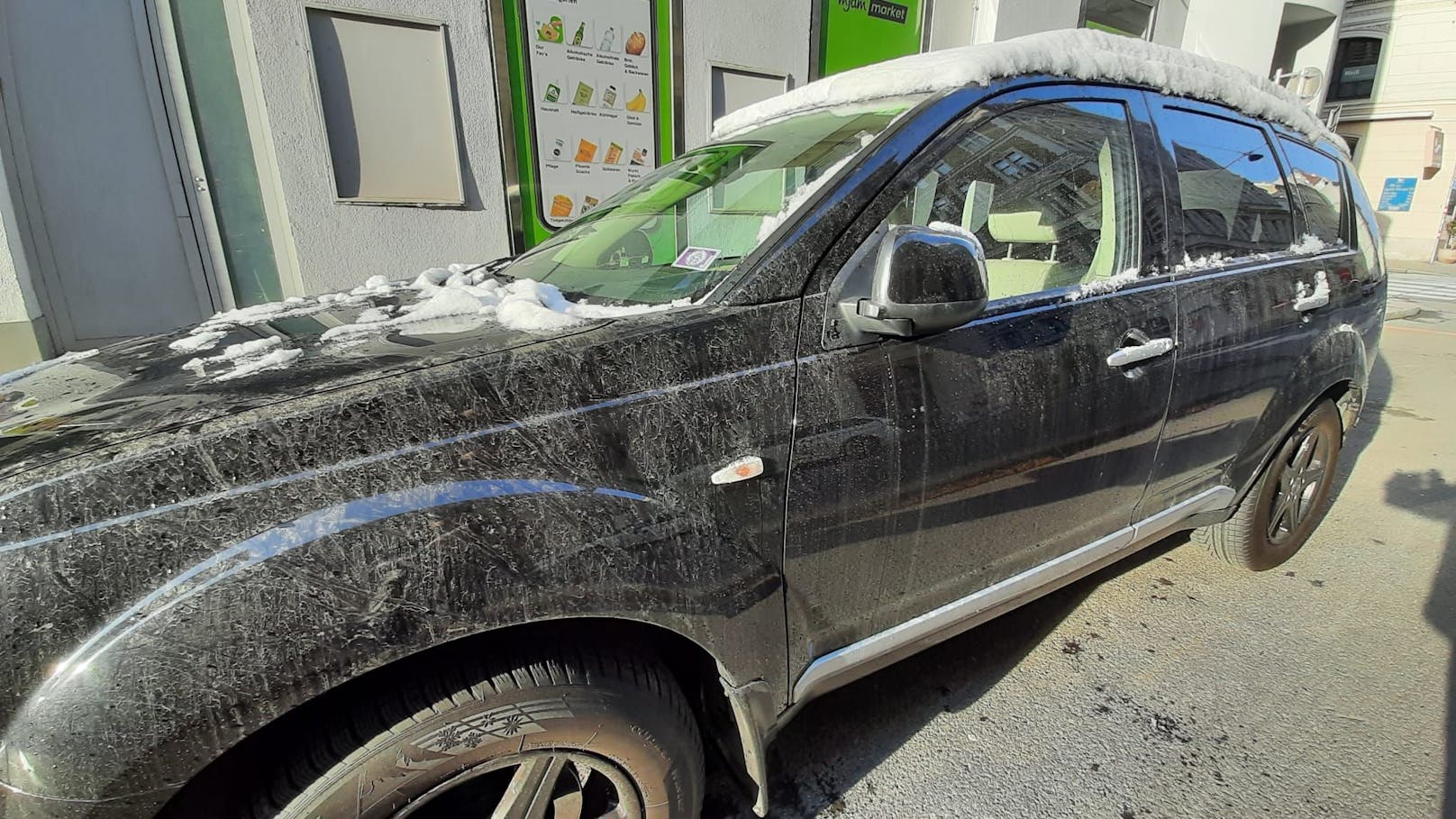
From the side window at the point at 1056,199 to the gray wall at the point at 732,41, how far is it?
4.65 m

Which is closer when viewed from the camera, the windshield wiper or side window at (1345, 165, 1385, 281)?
the windshield wiper

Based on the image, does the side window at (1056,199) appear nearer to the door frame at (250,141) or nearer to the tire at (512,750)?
the tire at (512,750)

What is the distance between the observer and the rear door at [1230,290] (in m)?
2.14

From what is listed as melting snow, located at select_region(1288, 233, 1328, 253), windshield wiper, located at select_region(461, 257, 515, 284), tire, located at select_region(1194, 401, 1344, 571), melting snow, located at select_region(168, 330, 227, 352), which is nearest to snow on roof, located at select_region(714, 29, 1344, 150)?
melting snow, located at select_region(1288, 233, 1328, 253)

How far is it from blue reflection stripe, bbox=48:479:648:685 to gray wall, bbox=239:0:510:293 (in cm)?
428

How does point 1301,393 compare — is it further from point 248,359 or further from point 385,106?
point 385,106

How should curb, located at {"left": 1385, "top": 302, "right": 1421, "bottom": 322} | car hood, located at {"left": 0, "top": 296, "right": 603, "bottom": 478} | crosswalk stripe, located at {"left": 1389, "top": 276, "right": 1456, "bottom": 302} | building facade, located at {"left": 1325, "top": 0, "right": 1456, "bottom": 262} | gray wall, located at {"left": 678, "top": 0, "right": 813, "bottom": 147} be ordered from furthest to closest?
building facade, located at {"left": 1325, "top": 0, "right": 1456, "bottom": 262}, crosswalk stripe, located at {"left": 1389, "top": 276, "right": 1456, "bottom": 302}, curb, located at {"left": 1385, "top": 302, "right": 1421, "bottom": 322}, gray wall, located at {"left": 678, "top": 0, "right": 813, "bottom": 147}, car hood, located at {"left": 0, "top": 296, "right": 603, "bottom": 478}

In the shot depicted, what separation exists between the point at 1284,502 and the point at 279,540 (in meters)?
3.64

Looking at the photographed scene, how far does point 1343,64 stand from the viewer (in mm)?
19141

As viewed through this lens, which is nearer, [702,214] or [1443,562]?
[702,214]

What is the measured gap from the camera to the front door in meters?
1.49

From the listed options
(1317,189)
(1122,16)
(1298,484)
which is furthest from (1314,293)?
(1122,16)

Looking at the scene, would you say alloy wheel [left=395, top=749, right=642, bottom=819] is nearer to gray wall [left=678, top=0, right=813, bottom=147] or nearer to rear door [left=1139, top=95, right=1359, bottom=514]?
rear door [left=1139, top=95, right=1359, bottom=514]

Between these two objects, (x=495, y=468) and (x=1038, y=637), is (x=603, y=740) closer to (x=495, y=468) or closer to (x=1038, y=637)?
(x=495, y=468)
